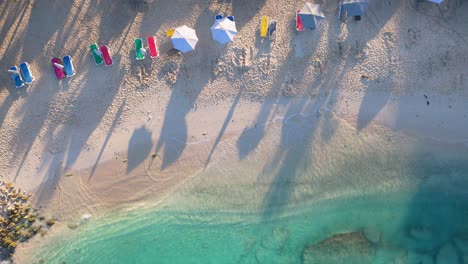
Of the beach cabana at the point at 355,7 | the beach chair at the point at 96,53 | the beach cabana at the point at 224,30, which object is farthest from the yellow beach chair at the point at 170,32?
the beach cabana at the point at 355,7

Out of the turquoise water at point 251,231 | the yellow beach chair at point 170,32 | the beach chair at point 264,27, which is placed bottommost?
the turquoise water at point 251,231

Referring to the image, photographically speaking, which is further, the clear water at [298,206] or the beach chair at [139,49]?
the clear water at [298,206]

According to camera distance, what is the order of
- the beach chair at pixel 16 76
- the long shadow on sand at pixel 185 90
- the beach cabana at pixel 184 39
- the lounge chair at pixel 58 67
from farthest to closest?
1. the long shadow on sand at pixel 185 90
2. the lounge chair at pixel 58 67
3. the beach chair at pixel 16 76
4. the beach cabana at pixel 184 39

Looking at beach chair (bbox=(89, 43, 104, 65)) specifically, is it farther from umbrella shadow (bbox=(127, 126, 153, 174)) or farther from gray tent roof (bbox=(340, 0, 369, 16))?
gray tent roof (bbox=(340, 0, 369, 16))

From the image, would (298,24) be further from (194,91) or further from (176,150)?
(176,150)

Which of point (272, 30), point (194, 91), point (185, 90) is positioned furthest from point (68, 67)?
point (272, 30)

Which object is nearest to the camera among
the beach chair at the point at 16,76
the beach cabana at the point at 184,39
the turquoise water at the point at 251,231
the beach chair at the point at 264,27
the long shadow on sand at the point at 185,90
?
the beach cabana at the point at 184,39

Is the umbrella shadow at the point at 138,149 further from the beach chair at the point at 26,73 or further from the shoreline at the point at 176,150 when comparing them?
the beach chair at the point at 26,73

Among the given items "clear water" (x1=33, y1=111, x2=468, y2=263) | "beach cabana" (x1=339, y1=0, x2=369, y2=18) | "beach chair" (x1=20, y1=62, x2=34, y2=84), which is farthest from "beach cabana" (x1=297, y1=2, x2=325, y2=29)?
"beach chair" (x1=20, y1=62, x2=34, y2=84)
